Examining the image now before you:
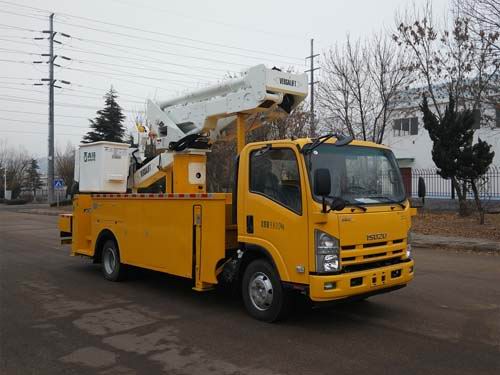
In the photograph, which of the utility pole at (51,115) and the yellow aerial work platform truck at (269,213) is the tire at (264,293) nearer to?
the yellow aerial work platform truck at (269,213)

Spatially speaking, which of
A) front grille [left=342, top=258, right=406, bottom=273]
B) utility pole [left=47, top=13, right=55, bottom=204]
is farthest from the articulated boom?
utility pole [left=47, top=13, right=55, bottom=204]

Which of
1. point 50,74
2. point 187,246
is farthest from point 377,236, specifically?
point 50,74

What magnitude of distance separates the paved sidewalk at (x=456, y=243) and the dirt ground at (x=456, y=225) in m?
0.74

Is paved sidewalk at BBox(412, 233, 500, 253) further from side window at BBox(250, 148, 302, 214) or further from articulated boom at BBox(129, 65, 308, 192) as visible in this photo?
→ side window at BBox(250, 148, 302, 214)

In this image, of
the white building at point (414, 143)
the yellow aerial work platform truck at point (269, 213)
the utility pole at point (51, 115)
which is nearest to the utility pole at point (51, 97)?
the utility pole at point (51, 115)

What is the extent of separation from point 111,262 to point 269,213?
464 cm

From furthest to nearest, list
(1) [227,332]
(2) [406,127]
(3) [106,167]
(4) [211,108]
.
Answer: (2) [406,127]
(3) [106,167]
(4) [211,108]
(1) [227,332]

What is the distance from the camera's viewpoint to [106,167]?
1008 centimetres

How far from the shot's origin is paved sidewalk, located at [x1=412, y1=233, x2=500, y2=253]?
14001 millimetres

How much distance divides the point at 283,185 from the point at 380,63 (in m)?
19.1

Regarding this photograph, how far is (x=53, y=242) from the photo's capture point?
1680 cm

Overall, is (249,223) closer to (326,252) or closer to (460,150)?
(326,252)

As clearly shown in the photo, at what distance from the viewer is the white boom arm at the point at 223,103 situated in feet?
25.2

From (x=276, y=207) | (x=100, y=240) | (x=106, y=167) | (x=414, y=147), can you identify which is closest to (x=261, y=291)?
(x=276, y=207)
